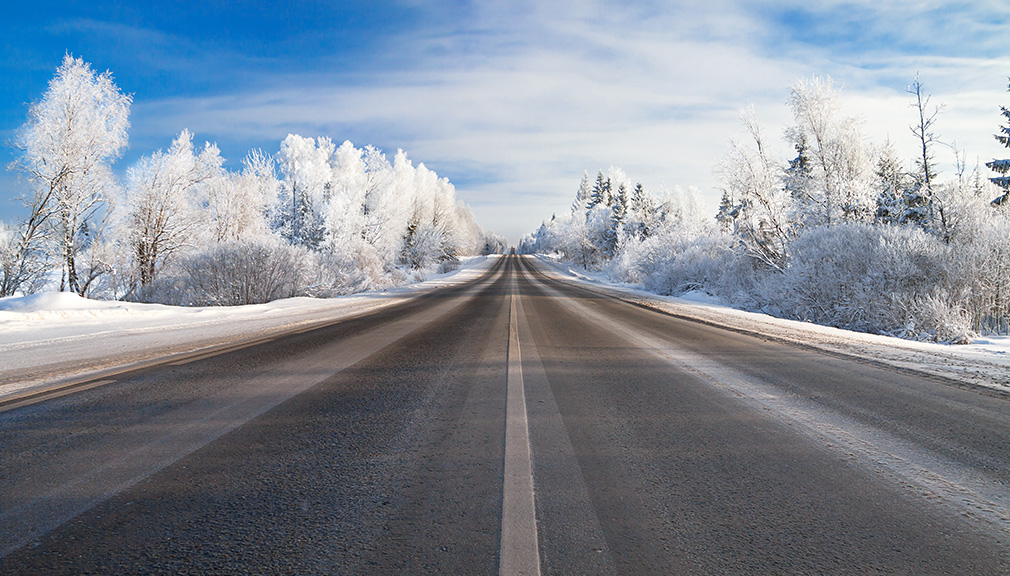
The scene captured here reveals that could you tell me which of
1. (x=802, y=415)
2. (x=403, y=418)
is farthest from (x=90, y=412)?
(x=802, y=415)

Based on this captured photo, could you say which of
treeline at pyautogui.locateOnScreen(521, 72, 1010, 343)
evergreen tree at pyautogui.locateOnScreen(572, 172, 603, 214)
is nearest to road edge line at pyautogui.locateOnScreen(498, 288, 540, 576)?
treeline at pyautogui.locateOnScreen(521, 72, 1010, 343)

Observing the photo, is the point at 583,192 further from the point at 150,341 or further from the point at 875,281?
the point at 150,341

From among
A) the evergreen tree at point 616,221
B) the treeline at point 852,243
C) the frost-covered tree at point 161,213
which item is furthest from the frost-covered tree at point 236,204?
the evergreen tree at point 616,221

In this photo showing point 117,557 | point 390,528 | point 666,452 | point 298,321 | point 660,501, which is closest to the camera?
point 117,557

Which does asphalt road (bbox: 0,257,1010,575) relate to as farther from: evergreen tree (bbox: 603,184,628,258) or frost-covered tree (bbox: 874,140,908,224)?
evergreen tree (bbox: 603,184,628,258)

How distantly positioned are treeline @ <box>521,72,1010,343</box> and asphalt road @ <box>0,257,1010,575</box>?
8450 mm

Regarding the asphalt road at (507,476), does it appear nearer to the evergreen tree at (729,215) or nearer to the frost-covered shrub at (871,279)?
the frost-covered shrub at (871,279)

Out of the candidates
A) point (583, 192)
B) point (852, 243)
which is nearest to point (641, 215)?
point (583, 192)

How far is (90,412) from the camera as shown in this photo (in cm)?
356

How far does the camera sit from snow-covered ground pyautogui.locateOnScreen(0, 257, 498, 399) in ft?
17.5

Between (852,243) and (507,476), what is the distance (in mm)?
14254

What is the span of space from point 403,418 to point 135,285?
24555 millimetres

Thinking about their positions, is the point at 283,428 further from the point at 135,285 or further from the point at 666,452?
the point at 135,285

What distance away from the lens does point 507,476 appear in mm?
2441
